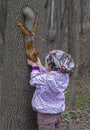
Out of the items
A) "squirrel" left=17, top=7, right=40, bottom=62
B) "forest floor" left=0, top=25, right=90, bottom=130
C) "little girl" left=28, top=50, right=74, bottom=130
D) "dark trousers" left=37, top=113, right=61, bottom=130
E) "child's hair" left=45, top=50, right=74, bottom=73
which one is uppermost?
"squirrel" left=17, top=7, right=40, bottom=62

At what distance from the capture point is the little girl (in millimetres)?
5048

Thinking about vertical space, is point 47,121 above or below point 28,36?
below

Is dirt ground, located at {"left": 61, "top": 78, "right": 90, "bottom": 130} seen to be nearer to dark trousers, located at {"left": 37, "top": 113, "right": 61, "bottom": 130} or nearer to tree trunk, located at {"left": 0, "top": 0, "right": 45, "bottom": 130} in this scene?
tree trunk, located at {"left": 0, "top": 0, "right": 45, "bottom": 130}

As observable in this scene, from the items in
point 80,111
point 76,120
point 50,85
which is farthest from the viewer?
point 80,111

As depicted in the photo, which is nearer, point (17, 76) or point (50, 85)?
point (50, 85)

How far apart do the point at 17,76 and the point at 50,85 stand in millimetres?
606

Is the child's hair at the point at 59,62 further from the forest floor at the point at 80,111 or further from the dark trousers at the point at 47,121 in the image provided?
the forest floor at the point at 80,111

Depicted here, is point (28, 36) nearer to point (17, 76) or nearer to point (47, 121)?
point (17, 76)

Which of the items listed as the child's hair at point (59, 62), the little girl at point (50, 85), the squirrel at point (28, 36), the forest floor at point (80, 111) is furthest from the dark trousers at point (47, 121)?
the forest floor at point (80, 111)

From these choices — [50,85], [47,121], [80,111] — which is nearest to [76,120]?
[80,111]

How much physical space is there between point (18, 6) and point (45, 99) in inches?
52.9

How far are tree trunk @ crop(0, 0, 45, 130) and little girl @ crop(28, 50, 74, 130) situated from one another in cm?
25

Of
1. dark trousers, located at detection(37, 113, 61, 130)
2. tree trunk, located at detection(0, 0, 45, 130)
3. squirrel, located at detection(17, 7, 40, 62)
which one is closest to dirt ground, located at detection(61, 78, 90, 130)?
tree trunk, located at detection(0, 0, 45, 130)

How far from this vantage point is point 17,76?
5.42m
